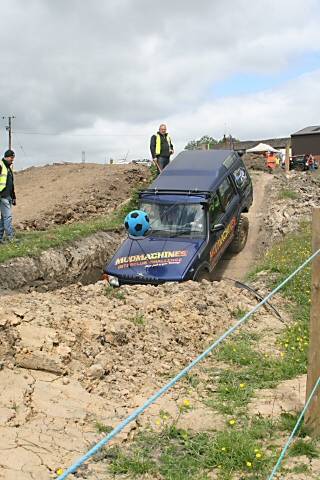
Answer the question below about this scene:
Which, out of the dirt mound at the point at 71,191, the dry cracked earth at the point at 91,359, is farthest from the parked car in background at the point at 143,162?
the dry cracked earth at the point at 91,359

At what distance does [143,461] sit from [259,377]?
2.08 metres

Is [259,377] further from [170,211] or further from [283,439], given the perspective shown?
[170,211]

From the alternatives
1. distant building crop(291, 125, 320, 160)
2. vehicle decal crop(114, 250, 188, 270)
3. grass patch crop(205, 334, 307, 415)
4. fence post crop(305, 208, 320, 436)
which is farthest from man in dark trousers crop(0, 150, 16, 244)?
distant building crop(291, 125, 320, 160)

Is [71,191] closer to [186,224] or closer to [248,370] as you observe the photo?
[186,224]

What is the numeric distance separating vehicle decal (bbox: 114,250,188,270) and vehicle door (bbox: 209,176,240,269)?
900mm

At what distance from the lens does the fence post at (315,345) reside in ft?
12.8

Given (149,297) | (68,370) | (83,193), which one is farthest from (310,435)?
(83,193)

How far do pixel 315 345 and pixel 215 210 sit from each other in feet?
21.6

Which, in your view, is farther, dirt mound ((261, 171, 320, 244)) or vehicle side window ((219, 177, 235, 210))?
dirt mound ((261, 171, 320, 244))

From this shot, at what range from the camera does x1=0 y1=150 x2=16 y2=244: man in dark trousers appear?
A: 11320 millimetres

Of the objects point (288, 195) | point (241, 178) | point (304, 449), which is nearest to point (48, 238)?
point (241, 178)

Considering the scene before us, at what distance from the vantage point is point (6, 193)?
37.3ft

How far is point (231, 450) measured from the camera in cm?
387

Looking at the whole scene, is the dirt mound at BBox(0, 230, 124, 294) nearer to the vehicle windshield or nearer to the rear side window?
the vehicle windshield
